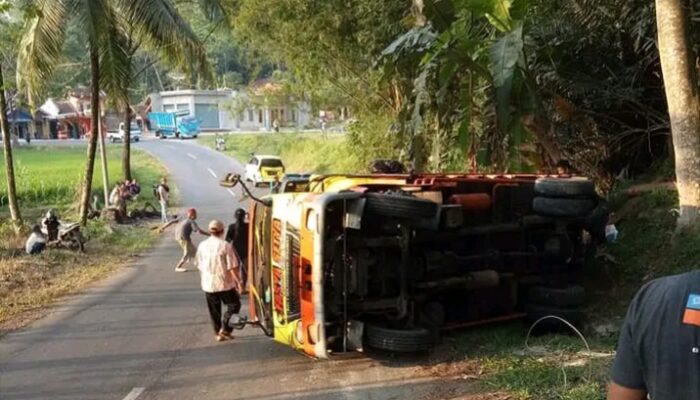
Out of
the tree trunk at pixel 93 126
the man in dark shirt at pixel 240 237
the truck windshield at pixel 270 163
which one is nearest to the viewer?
the man in dark shirt at pixel 240 237

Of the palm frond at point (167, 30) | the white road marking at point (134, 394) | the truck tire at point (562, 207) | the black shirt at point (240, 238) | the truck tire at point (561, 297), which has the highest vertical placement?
the palm frond at point (167, 30)

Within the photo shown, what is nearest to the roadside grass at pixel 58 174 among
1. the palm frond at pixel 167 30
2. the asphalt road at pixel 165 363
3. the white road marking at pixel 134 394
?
the palm frond at pixel 167 30

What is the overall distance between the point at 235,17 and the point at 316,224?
19.4 meters

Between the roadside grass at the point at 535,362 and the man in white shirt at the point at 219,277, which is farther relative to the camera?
the man in white shirt at the point at 219,277

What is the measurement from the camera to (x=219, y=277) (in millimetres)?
8258

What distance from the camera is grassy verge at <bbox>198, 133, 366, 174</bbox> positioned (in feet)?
118

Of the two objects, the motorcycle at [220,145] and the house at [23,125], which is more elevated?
the house at [23,125]

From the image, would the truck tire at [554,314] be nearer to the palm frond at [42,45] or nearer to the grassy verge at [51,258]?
the grassy verge at [51,258]

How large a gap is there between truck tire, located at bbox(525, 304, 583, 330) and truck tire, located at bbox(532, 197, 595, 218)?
0.94m

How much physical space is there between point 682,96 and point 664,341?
6.02 meters

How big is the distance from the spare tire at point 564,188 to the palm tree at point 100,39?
1206 centimetres

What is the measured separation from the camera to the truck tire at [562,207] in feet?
23.9

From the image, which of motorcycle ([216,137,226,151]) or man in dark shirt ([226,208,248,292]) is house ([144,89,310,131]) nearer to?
motorcycle ([216,137,226,151])

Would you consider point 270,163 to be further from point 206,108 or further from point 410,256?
point 206,108
